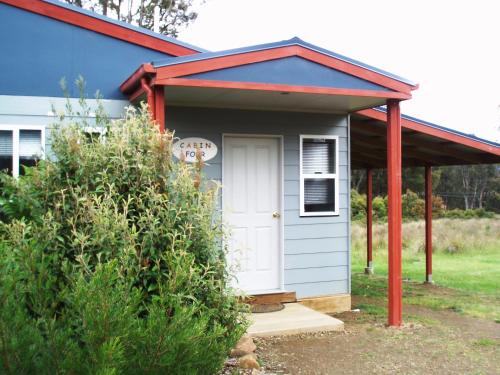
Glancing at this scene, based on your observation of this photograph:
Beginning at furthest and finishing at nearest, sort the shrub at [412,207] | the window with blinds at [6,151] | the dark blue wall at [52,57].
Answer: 1. the shrub at [412,207]
2. the dark blue wall at [52,57]
3. the window with blinds at [6,151]

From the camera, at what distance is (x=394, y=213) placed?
257 inches

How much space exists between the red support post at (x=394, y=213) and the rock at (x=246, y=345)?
2008 mm

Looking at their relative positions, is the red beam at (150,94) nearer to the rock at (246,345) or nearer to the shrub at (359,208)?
the rock at (246,345)

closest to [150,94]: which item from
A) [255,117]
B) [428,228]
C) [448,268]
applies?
[255,117]

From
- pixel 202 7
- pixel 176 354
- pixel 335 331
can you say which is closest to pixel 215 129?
pixel 335 331

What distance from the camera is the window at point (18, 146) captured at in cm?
609

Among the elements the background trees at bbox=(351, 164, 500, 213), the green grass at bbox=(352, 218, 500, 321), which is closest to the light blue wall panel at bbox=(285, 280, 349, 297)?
the green grass at bbox=(352, 218, 500, 321)

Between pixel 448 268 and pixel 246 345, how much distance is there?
917 cm

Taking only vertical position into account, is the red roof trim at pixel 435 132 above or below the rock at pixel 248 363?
above

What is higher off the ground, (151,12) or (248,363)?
(151,12)

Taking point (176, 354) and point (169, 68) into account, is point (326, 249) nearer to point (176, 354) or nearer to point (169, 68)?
point (169, 68)

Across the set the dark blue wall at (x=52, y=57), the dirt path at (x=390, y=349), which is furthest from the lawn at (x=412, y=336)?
the dark blue wall at (x=52, y=57)

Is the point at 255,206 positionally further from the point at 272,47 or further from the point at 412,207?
the point at 412,207

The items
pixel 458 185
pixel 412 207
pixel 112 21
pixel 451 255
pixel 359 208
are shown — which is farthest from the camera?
pixel 458 185
